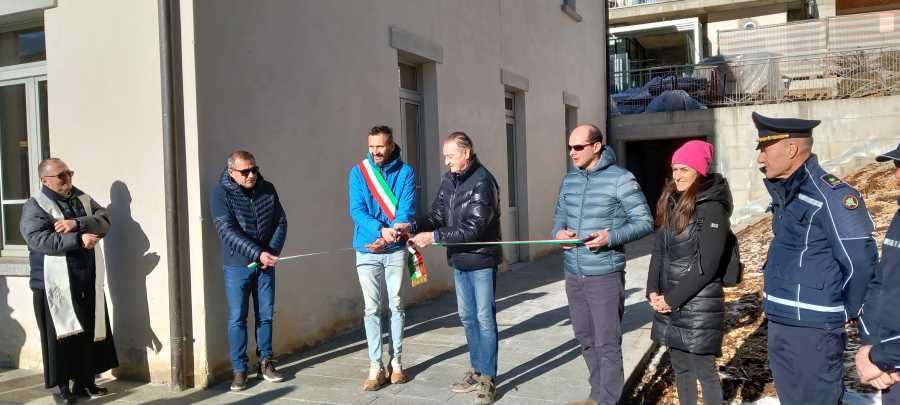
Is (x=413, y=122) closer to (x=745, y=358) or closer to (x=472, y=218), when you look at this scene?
(x=472, y=218)

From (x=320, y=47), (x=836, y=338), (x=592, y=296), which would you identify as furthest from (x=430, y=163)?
(x=836, y=338)

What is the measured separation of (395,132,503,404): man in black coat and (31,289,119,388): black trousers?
241cm

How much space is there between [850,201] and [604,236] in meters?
1.40

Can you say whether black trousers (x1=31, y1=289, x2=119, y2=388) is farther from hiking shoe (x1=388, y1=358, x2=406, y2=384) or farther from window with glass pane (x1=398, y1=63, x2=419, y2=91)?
window with glass pane (x1=398, y1=63, x2=419, y2=91)

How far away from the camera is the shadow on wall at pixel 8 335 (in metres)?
5.80

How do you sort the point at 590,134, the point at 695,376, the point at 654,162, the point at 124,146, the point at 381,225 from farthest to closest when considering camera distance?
the point at 654,162 → the point at 124,146 → the point at 381,225 → the point at 590,134 → the point at 695,376

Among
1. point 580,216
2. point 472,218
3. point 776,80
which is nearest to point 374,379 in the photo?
point 472,218

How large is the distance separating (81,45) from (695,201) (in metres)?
4.75

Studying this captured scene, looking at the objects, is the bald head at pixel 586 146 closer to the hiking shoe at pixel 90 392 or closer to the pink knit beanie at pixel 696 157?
the pink knit beanie at pixel 696 157

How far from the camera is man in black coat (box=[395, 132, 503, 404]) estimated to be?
4.57 meters

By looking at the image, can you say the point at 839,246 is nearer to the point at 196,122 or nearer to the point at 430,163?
the point at 196,122

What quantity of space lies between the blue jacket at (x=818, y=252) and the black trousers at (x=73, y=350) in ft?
15.0

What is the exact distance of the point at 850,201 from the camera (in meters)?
2.88

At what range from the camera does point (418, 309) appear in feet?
25.4
